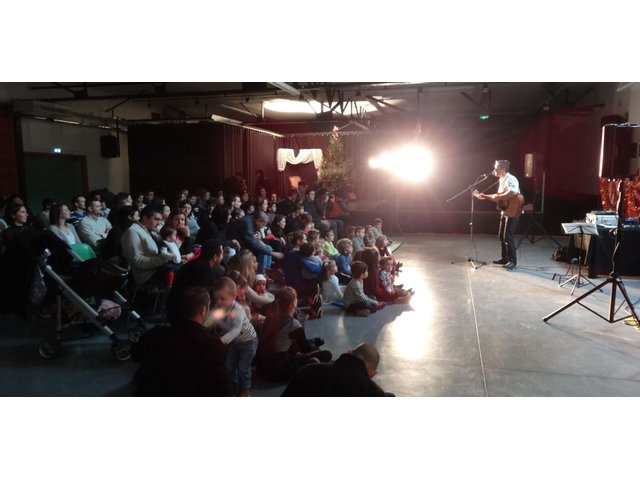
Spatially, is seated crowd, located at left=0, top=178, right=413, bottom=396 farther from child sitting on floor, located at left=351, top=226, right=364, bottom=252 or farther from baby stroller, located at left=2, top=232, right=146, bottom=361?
baby stroller, located at left=2, top=232, right=146, bottom=361

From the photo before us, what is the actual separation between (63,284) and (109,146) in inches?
333

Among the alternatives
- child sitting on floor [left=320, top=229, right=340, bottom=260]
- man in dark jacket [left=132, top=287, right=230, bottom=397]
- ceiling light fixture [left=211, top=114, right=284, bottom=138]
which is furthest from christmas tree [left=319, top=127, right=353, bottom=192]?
man in dark jacket [left=132, top=287, right=230, bottom=397]

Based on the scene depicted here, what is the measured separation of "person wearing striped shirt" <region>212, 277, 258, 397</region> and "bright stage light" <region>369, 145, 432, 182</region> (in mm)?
6873

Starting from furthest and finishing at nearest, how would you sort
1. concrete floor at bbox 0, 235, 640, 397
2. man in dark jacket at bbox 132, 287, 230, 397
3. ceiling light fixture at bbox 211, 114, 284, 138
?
1. ceiling light fixture at bbox 211, 114, 284, 138
2. concrete floor at bbox 0, 235, 640, 397
3. man in dark jacket at bbox 132, 287, 230, 397

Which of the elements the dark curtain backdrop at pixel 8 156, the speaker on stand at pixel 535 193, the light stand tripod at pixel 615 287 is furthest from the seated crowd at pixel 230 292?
the speaker on stand at pixel 535 193

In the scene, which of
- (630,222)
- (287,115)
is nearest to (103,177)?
(287,115)

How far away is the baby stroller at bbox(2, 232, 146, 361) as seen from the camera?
3.37 m

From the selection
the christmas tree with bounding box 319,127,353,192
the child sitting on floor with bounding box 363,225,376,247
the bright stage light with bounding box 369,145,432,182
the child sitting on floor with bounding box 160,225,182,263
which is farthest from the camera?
the christmas tree with bounding box 319,127,353,192

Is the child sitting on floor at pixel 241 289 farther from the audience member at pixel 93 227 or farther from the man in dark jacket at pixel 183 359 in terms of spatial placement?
the audience member at pixel 93 227

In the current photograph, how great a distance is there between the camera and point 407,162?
9.35 m

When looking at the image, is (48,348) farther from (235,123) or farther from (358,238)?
(235,123)

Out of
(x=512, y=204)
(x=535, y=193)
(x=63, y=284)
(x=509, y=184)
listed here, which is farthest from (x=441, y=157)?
(x=63, y=284)

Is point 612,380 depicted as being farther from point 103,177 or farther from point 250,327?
point 103,177

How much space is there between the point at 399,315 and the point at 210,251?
1.92 metres
